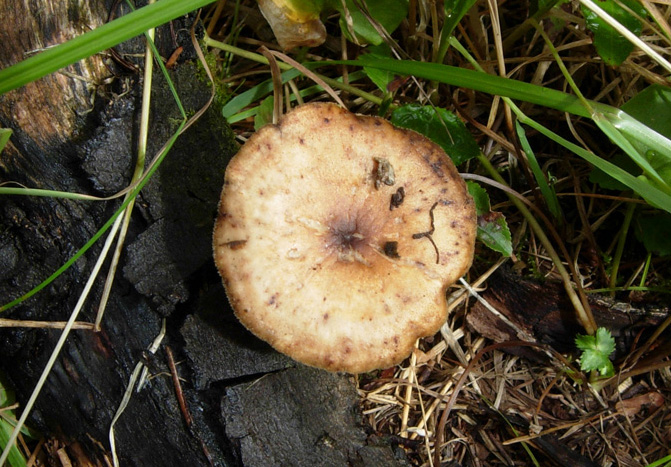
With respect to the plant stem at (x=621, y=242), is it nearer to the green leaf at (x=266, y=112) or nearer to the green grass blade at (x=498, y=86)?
the green grass blade at (x=498, y=86)

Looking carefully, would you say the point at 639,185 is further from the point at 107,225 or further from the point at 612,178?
the point at 107,225

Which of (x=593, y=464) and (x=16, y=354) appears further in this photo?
(x=593, y=464)

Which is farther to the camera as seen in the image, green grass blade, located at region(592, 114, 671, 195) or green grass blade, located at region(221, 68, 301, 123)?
green grass blade, located at region(221, 68, 301, 123)

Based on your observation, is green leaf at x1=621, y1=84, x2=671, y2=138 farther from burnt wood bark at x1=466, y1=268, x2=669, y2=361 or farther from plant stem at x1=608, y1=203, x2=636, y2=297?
burnt wood bark at x1=466, y1=268, x2=669, y2=361

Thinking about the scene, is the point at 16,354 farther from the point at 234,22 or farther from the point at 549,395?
the point at 549,395

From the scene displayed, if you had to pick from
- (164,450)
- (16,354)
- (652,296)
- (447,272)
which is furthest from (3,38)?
(652,296)

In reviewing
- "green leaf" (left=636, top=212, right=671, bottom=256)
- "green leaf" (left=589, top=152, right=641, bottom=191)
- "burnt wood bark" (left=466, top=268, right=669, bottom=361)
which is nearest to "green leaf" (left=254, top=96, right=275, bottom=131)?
"burnt wood bark" (left=466, top=268, right=669, bottom=361)
